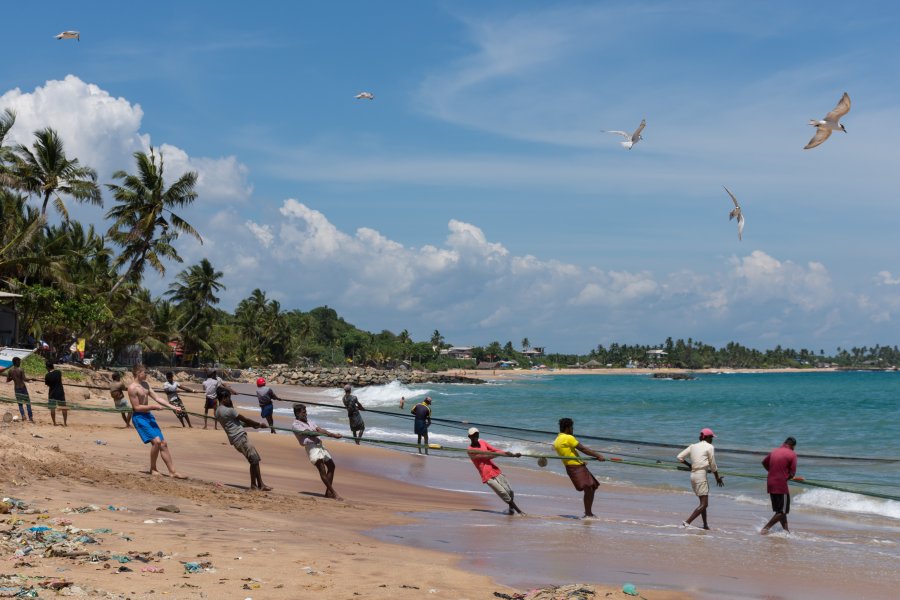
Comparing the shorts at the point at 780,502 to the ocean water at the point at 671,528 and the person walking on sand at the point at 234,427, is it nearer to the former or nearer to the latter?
the ocean water at the point at 671,528

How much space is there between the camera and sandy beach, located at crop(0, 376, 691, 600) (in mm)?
6355

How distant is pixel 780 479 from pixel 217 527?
691 centimetres

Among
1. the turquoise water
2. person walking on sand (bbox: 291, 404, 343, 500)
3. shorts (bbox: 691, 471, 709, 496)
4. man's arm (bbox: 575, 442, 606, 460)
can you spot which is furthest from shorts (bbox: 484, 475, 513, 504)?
the turquoise water

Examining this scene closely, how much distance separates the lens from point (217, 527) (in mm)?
8539

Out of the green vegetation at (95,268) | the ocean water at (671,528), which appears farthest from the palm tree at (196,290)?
the ocean water at (671,528)

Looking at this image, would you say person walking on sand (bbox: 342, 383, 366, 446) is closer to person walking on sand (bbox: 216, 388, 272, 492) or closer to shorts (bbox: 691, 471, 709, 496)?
person walking on sand (bbox: 216, 388, 272, 492)

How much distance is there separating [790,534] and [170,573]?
8229 mm

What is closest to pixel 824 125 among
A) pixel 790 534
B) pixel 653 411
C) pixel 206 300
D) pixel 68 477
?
pixel 790 534

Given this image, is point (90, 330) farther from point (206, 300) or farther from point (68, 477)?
point (68, 477)

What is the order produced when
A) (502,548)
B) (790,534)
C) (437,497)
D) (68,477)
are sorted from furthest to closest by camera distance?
(437,497) → (790,534) → (68,477) → (502,548)

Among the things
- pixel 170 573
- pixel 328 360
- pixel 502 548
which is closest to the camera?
pixel 170 573

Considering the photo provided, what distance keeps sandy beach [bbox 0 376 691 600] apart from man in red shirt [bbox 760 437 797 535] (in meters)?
4.08

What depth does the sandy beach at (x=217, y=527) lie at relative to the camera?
6.36 m

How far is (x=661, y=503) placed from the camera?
14.4 meters
